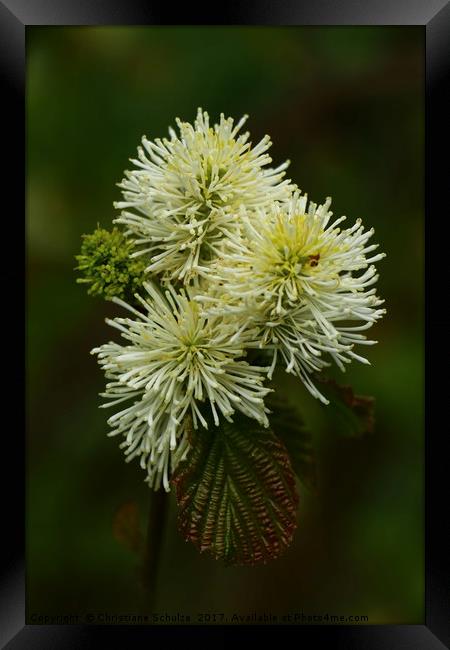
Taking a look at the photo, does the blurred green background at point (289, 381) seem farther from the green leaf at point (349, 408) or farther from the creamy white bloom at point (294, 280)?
the creamy white bloom at point (294, 280)

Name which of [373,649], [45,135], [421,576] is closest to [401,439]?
[421,576]

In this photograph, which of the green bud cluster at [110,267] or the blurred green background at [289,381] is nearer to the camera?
the green bud cluster at [110,267]

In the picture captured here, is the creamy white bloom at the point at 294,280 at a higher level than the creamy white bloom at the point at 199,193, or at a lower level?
lower

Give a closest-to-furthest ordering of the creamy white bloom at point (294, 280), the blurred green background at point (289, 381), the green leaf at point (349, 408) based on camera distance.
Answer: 1. the creamy white bloom at point (294, 280)
2. the green leaf at point (349, 408)
3. the blurred green background at point (289, 381)

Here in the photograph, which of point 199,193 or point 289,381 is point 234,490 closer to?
point 199,193

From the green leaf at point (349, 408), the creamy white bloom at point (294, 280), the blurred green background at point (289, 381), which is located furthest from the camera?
the blurred green background at point (289, 381)

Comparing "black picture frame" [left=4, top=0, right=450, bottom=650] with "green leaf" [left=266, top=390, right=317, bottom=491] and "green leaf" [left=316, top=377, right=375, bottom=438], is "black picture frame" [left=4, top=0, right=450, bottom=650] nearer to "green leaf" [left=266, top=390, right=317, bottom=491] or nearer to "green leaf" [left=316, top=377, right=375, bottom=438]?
"green leaf" [left=316, top=377, right=375, bottom=438]
